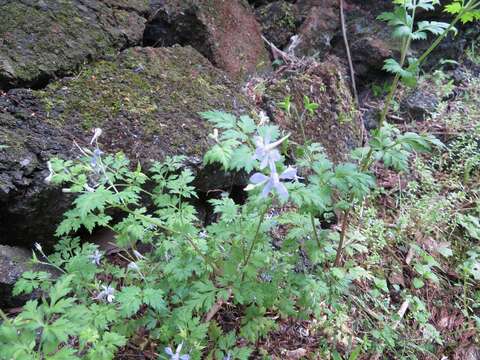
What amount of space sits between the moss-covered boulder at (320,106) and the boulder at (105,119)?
37 centimetres

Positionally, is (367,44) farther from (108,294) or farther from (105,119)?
(108,294)

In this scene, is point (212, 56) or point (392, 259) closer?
point (392, 259)

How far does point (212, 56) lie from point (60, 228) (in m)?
2.37

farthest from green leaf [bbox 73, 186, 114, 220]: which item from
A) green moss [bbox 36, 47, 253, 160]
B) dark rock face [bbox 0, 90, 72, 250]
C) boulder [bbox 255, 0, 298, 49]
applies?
boulder [bbox 255, 0, 298, 49]

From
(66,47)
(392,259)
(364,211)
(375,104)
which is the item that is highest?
(66,47)

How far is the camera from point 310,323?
8.97 feet

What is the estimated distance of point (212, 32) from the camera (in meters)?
3.85

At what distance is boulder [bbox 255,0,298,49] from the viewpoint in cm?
452

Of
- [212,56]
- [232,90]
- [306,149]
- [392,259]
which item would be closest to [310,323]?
[392,259]

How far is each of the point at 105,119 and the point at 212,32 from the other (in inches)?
60.4

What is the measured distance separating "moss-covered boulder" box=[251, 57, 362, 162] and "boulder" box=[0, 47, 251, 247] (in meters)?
0.37

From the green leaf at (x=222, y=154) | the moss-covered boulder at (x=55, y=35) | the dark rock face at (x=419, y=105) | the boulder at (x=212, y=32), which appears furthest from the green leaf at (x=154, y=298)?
the dark rock face at (x=419, y=105)

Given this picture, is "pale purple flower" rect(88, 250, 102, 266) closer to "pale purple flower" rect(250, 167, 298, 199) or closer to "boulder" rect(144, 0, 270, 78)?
"pale purple flower" rect(250, 167, 298, 199)

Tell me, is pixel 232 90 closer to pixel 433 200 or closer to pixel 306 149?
pixel 306 149
